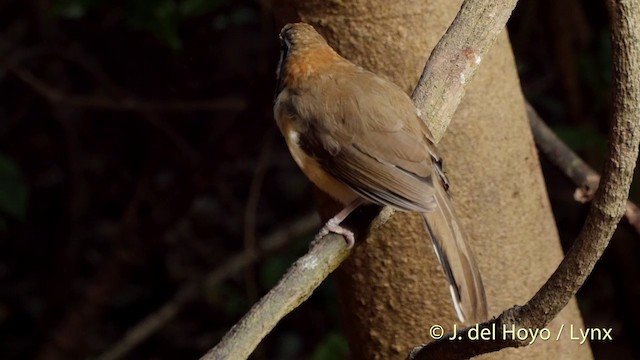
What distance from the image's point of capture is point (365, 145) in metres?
2.26

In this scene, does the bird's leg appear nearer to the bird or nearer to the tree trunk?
the bird

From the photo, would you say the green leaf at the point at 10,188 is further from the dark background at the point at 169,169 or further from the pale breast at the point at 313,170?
the pale breast at the point at 313,170

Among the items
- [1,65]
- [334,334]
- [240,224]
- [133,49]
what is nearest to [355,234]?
[334,334]

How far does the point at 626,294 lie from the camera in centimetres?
443

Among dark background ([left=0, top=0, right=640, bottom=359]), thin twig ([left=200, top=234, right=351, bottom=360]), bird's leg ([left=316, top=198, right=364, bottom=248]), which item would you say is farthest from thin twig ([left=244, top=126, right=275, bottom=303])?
thin twig ([left=200, top=234, right=351, bottom=360])

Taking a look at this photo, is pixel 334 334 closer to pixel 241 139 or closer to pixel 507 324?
pixel 241 139

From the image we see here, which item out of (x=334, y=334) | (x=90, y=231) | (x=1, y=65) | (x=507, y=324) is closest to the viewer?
(x=507, y=324)

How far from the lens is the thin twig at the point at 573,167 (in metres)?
2.75

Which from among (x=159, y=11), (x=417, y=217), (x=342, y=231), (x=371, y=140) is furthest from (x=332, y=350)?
(x=342, y=231)

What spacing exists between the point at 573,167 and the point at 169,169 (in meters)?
2.09

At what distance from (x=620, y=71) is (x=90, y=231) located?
12.4 ft

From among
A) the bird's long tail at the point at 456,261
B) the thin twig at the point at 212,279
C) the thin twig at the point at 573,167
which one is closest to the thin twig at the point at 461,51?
the bird's long tail at the point at 456,261

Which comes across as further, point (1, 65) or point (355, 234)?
point (1, 65)

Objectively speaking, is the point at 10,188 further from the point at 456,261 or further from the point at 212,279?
the point at 456,261
